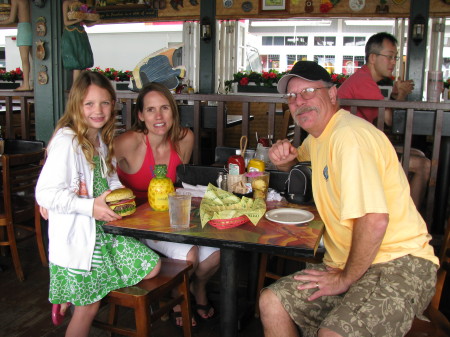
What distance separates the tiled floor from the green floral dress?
0.66m

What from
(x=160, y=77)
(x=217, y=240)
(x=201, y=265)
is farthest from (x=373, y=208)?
(x=160, y=77)

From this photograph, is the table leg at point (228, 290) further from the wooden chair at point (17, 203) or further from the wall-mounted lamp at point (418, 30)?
the wall-mounted lamp at point (418, 30)

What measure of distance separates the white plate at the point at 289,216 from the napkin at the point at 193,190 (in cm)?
44

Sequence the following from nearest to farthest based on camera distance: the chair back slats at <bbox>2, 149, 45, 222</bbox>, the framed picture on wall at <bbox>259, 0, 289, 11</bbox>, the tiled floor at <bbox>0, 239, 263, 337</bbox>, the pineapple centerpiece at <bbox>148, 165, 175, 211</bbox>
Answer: the pineapple centerpiece at <bbox>148, 165, 175, 211</bbox> < the tiled floor at <bbox>0, 239, 263, 337</bbox> < the chair back slats at <bbox>2, 149, 45, 222</bbox> < the framed picture on wall at <bbox>259, 0, 289, 11</bbox>

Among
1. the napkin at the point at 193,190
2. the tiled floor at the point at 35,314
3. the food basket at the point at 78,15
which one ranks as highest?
the food basket at the point at 78,15

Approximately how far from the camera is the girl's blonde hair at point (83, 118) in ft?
6.43

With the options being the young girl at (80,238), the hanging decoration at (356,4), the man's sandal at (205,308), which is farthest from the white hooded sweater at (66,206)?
the hanging decoration at (356,4)

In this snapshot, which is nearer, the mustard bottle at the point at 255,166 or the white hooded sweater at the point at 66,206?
the white hooded sweater at the point at 66,206

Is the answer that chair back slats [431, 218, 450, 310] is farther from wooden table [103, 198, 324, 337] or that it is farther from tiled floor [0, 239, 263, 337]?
tiled floor [0, 239, 263, 337]

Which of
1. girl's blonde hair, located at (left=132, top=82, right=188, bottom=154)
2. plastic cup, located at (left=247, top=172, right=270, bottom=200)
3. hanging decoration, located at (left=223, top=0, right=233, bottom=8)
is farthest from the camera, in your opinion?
hanging decoration, located at (left=223, top=0, right=233, bottom=8)

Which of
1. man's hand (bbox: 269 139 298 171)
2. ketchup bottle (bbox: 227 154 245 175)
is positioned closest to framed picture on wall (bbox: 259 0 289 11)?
man's hand (bbox: 269 139 298 171)

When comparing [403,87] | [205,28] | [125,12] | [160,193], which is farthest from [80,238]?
[125,12]

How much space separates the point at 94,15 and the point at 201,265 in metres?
2.83

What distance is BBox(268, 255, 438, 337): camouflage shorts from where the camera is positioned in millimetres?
1422
